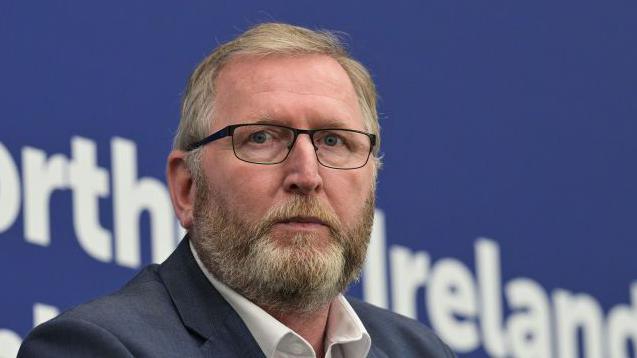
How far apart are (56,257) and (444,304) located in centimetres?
130

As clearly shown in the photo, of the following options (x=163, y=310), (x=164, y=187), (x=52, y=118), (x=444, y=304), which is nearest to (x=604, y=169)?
(x=444, y=304)

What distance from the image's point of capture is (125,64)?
3469 mm

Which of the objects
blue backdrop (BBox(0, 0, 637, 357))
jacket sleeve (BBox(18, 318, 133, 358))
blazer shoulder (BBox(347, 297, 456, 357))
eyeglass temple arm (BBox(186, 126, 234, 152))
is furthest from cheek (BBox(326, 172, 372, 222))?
blue backdrop (BBox(0, 0, 637, 357))

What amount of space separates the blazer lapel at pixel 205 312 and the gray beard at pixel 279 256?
0.04 metres

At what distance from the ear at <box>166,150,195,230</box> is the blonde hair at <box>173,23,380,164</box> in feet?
0.10

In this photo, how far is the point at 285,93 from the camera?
2678 millimetres

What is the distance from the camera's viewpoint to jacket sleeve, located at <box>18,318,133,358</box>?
234cm

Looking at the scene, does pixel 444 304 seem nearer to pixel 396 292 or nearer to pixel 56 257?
pixel 396 292

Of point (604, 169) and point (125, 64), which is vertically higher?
point (125, 64)

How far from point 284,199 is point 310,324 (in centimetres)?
29

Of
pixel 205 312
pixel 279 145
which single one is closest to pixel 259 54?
pixel 279 145

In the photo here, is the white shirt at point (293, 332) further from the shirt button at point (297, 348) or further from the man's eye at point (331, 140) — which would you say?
the man's eye at point (331, 140)

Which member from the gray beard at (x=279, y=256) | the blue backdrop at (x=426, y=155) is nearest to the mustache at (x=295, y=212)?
the gray beard at (x=279, y=256)

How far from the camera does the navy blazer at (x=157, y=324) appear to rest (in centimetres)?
236
